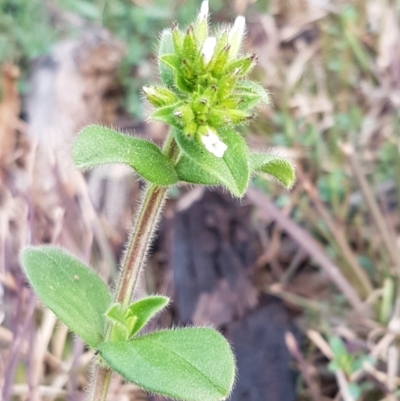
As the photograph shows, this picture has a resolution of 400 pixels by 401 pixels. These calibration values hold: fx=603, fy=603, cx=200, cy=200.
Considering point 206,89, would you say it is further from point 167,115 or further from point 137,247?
point 137,247

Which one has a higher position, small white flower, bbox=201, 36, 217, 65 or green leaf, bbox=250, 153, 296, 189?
small white flower, bbox=201, 36, 217, 65

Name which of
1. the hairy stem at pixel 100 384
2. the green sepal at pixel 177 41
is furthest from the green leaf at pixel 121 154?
the hairy stem at pixel 100 384

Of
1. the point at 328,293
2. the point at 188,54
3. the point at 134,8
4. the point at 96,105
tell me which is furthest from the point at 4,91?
the point at 188,54

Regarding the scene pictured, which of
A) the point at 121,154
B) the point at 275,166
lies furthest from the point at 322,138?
the point at 121,154

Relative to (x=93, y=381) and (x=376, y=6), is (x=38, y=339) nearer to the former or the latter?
(x=93, y=381)

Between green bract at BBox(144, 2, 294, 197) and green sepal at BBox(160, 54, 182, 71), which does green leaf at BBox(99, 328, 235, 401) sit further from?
green sepal at BBox(160, 54, 182, 71)

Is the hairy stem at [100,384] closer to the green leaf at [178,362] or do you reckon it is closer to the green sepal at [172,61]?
the green leaf at [178,362]

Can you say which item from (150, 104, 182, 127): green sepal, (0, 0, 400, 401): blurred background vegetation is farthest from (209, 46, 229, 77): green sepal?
(0, 0, 400, 401): blurred background vegetation

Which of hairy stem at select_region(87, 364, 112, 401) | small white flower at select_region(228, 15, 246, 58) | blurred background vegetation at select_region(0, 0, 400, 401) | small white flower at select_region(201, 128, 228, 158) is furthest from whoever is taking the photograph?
blurred background vegetation at select_region(0, 0, 400, 401)
